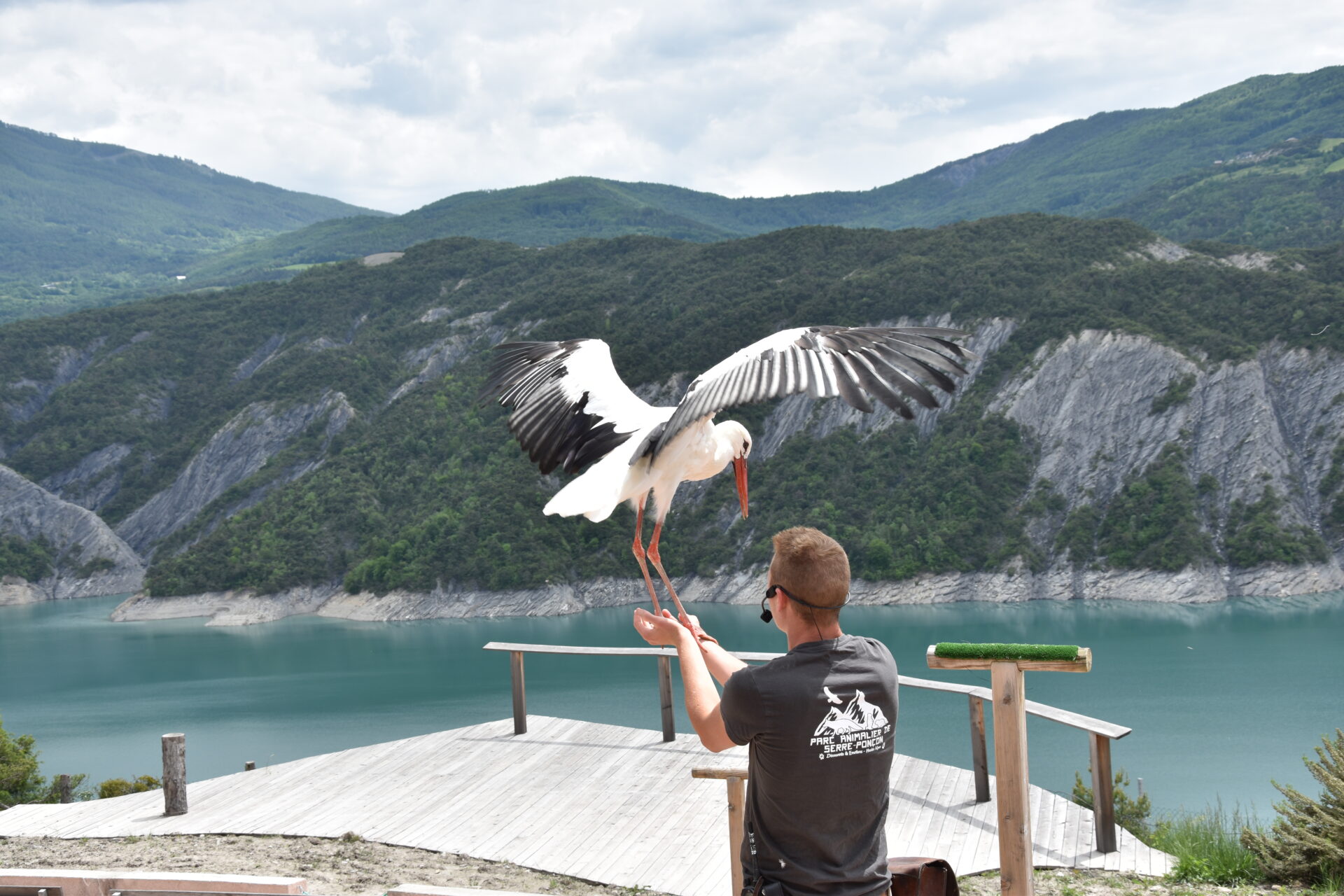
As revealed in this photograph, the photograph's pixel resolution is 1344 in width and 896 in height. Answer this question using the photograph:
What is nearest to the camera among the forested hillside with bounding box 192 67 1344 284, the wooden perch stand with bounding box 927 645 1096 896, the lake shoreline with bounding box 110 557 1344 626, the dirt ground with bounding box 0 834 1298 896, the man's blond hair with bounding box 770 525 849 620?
the man's blond hair with bounding box 770 525 849 620

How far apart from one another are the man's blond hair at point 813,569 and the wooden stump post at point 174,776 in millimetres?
5811

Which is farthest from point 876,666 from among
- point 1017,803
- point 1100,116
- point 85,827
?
point 1100,116

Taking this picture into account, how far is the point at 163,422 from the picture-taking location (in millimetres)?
63625

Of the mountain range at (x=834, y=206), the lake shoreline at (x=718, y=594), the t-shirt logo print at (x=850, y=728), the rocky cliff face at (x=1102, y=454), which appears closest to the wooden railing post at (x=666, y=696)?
the t-shirt logo print at (x=850, y=728)

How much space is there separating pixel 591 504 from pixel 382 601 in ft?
132

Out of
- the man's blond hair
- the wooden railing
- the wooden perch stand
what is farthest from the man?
the wooden railing

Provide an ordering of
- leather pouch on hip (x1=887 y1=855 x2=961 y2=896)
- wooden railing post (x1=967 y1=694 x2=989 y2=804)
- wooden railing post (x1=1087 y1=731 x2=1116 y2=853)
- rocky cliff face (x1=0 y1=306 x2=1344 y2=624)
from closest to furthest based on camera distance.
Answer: leather pouch on hip (x1=887 y1=855 x2=961 y2=896) < wooden railing post (x1=1087 y1=731 x2=1116 y2=853) < wooden railing post (x1=967 y1=694 x2=989 y2=804) < rocky cliff face (x1=0 y1=306 x2=1344 y2=624)

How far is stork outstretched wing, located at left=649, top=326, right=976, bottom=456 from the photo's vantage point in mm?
2902

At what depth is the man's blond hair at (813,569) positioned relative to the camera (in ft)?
7.54

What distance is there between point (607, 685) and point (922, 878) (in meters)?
27.1

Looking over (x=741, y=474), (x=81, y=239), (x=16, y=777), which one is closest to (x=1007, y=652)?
(x=741, y=474)

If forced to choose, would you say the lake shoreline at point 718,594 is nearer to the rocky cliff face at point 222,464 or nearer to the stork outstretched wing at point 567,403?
the rocky cliff face at point 222,464

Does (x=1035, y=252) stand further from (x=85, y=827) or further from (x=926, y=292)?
(x=85, y=827)

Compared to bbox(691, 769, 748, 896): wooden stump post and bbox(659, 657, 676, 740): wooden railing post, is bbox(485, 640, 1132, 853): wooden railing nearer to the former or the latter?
bbox(659, 657, 676, 740): wooden railing post
